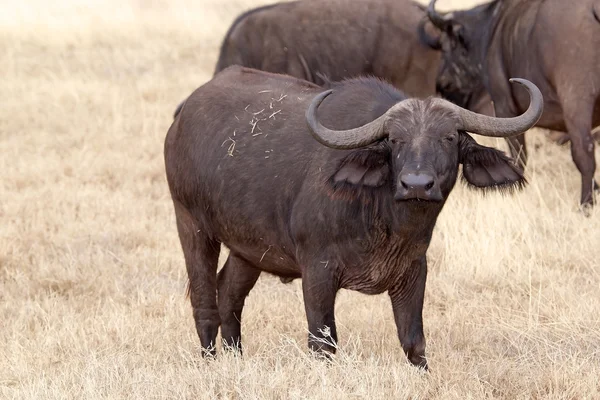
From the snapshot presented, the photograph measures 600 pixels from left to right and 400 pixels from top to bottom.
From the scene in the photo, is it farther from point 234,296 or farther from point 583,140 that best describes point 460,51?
point 234,296

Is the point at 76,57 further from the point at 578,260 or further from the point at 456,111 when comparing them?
the point at 456,111

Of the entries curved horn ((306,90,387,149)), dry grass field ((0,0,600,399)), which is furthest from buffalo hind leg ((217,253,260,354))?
curved horn ((306,90,387,149))

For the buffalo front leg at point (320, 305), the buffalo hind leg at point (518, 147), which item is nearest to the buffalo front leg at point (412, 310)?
the buffalo front leg at point (320, 305)

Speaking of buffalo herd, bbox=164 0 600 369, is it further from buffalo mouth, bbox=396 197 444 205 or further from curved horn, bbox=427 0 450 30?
curved horn, bbox=427 0 450 30

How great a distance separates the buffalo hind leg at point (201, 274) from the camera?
239 inches

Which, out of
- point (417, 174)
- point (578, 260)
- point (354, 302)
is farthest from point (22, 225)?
point (417, 174)

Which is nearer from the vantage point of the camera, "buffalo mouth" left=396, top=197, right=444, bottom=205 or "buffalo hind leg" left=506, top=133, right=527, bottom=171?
"buffalo mouth" left=396, top=197, right=444, bottom=205

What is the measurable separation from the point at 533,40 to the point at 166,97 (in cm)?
604

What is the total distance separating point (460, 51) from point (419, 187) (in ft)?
21.7

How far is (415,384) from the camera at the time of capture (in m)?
4.92

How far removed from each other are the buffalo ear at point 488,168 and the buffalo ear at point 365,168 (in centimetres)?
38

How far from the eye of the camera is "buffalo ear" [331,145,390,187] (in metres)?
4.97

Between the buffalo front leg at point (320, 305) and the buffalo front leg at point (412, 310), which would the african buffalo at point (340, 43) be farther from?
the buffalo front leg at point (320, 305)

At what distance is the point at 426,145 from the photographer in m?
4.75
